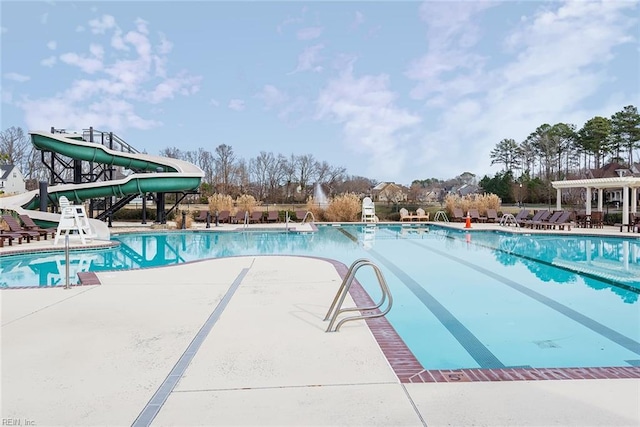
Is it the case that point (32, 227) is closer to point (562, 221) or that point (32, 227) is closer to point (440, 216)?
point (440, 216)

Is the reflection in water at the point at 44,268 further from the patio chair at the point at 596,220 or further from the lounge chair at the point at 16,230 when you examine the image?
the patio chair at the point at 596,220

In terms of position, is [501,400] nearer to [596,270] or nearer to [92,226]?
[596,270]

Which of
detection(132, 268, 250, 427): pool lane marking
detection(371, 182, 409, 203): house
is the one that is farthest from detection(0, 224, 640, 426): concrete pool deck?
detection(371, 182, 409, 203): house

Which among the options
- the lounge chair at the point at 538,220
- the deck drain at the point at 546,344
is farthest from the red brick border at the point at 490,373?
the lounge chair at the point at 538,220

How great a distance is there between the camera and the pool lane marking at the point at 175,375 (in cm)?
258

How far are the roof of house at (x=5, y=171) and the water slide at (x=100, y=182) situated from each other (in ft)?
96.5

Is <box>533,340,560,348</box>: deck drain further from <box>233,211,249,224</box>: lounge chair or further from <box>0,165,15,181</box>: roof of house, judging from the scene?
<box>0,165,15,181</box>: roof of house

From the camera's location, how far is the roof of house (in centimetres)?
4294

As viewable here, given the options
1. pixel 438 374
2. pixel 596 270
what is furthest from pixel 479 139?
pixel 438 374

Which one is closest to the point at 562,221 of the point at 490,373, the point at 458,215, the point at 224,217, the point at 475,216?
the point at 475,216

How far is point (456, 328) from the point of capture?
206 inches

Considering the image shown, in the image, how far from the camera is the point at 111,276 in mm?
7422

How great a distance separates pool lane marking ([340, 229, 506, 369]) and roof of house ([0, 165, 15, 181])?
157 feet

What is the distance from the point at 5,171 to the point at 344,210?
38.5m
